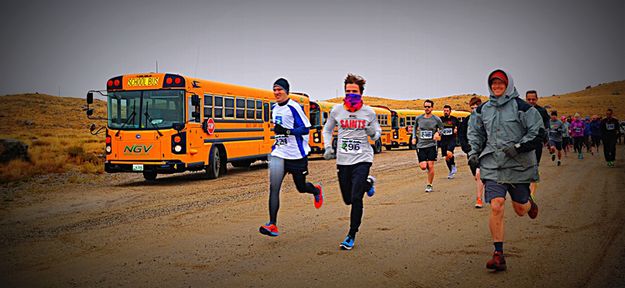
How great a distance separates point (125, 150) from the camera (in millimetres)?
15281

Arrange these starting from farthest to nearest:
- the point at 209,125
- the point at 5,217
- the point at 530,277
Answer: the point at 209,125, the point at 5,217, the point at 530,277

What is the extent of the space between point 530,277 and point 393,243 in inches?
76.2

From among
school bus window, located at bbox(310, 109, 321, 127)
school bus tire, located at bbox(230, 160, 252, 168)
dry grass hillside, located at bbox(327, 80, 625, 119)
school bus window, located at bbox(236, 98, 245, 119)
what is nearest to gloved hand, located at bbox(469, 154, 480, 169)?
school bus window, located at bbox(236, 98, 245, 119)

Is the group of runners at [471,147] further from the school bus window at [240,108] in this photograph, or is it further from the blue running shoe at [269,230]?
the school bus window at [240,108]

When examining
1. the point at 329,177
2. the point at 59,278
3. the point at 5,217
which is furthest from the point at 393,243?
the point at 329,177

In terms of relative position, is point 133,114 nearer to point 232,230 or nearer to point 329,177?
point 329,177

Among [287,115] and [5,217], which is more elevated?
[287,115]

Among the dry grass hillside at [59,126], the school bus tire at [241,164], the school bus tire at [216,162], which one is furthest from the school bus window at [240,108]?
the dry grass hillside at [59,126]

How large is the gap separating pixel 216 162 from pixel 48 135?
36890 millimetres

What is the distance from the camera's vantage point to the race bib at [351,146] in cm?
685

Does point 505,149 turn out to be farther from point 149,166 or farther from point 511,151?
point 149,166

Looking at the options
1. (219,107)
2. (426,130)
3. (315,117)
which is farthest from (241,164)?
(426,130)

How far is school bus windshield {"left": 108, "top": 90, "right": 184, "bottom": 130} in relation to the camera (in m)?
15.3

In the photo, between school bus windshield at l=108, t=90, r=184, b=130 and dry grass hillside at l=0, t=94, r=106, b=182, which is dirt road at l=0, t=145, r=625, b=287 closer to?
school bus windshield at l=108, t=90, r=184, b=130
